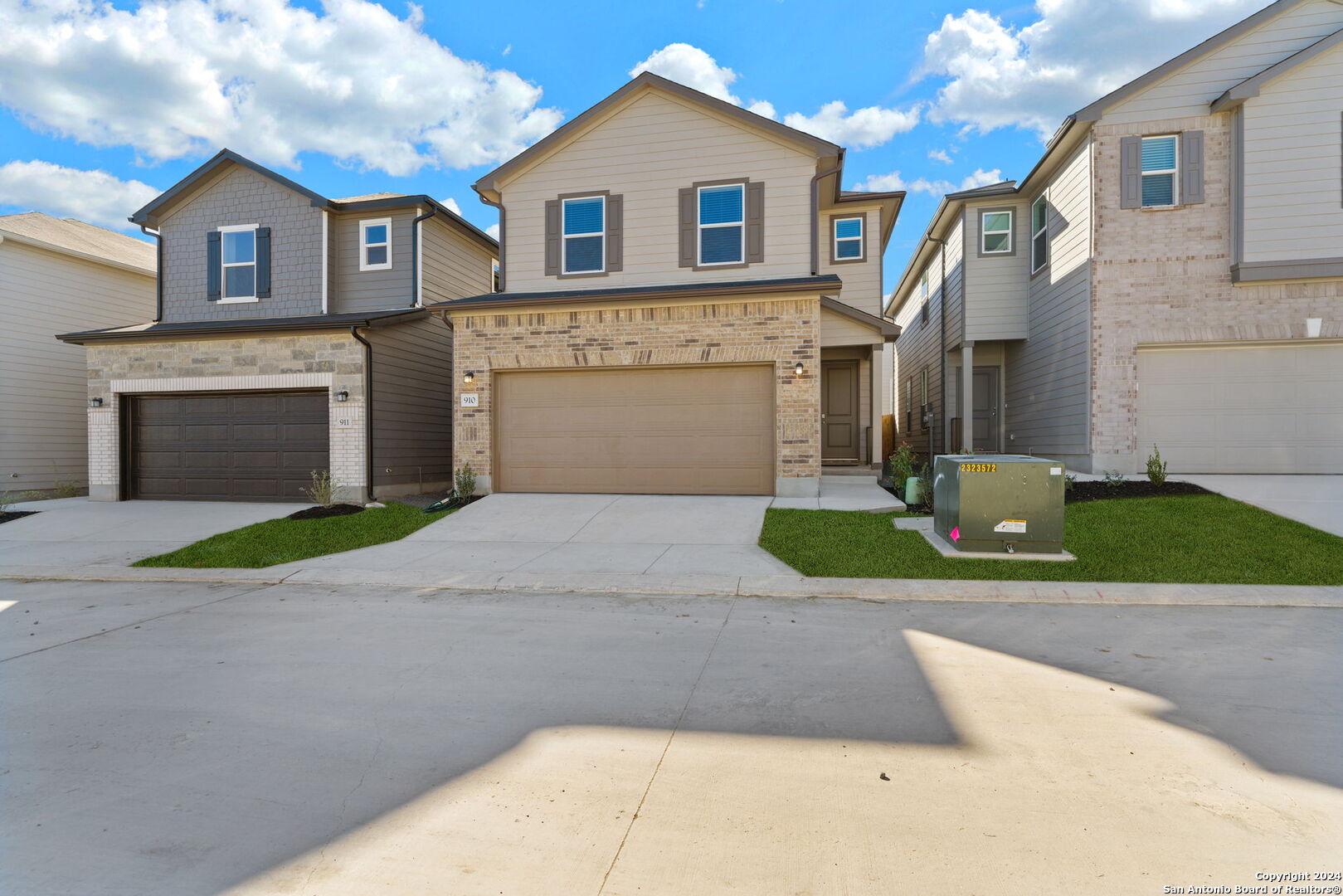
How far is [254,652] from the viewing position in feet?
17.7

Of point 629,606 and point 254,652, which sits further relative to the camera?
point 629,606

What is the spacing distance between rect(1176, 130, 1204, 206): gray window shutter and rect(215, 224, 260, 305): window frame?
61.4ft

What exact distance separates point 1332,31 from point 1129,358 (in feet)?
21.2

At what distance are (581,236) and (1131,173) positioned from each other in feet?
33.2

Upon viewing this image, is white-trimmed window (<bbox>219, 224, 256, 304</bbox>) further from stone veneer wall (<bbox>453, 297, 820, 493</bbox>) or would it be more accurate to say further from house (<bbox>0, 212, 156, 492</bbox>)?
stone veneer wall (<bbox>453, 297, 820, 493</bbox>)

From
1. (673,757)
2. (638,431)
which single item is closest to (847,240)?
(638,431)

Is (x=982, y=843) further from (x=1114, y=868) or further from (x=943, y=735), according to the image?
(x=943, y=735)

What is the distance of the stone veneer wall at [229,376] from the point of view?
45.2 feet

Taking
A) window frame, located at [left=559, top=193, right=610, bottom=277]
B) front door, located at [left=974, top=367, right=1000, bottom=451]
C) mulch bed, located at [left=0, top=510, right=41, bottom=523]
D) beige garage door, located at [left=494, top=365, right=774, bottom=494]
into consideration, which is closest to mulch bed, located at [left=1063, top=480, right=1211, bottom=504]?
beige garage door, located at [left=494, top=365, right=774, bottom=494]

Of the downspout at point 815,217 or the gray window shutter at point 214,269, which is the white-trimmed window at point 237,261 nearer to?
the gray window shutter at point 214,269

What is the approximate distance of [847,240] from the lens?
16.5 meters

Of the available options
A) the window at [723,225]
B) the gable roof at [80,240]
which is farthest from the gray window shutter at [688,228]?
the gable roof at [80,240]

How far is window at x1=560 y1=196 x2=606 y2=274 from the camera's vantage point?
46.4 ft

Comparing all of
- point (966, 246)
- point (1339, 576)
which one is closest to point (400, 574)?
point (1339, 576)
